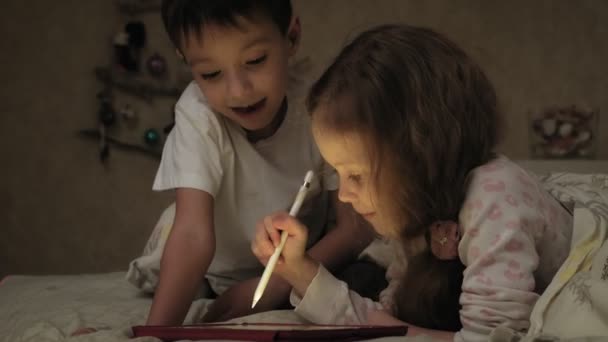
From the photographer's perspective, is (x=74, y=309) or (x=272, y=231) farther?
(x=74, y=309)

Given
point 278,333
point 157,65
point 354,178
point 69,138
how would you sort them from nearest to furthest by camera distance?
1. point 278,333
2. point 354,178
3. point 157,65
4. point 69,138

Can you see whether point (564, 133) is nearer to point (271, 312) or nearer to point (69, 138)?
point (271, 312)

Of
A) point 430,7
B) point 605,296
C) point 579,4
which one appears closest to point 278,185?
point 605,296

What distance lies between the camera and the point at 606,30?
7.83ft

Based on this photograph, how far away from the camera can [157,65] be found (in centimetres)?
263

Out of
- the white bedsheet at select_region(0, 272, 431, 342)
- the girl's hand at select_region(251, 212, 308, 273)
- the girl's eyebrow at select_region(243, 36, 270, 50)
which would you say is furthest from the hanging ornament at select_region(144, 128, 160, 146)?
the girl's hand at select_region(251, 212, 308, 273)

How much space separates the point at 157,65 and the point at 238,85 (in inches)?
59.7

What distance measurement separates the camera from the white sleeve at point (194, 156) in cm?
127

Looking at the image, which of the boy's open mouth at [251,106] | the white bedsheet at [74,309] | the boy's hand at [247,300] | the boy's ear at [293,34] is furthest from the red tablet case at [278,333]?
the boy's ear at [293,34]

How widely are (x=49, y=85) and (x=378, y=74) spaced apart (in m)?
2.06

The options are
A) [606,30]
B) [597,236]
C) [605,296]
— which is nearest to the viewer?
[605,296]

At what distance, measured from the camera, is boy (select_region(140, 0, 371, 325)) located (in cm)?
118

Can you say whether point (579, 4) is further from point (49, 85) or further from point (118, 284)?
point (49, 85)

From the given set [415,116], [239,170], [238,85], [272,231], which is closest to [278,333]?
[272,231]
